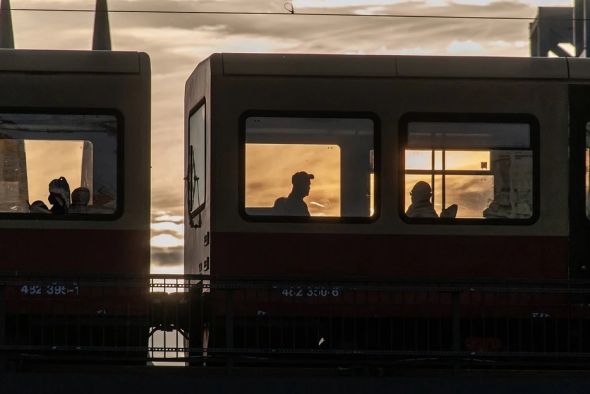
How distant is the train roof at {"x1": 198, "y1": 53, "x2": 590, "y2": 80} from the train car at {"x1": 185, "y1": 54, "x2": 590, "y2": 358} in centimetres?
2

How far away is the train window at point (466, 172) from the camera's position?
19.2 meters

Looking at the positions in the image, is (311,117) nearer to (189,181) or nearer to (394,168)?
(394,168)

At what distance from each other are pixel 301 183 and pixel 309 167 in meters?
0.20

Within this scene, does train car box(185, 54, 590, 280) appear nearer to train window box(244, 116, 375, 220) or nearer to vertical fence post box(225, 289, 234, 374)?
train window box(244, 116, 375, 220)

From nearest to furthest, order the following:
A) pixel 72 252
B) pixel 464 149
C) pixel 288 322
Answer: pixel 288 322 < pixel 72 252 < pixel 464 149

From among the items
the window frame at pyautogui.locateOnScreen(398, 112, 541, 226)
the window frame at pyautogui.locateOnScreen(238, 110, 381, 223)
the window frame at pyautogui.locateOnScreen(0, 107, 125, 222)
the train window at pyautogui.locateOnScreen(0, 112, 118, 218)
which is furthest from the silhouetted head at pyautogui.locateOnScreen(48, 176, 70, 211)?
the window frame at pyautogui.locateOnScreen(398, 112, 541, 226)

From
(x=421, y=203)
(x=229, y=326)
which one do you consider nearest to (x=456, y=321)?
(x=229, y=326)

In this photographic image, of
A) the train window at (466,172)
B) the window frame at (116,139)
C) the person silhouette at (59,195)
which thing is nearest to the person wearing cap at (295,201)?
the train window at (466,172)

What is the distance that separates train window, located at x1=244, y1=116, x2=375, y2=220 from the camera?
19062mm

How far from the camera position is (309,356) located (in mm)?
17203

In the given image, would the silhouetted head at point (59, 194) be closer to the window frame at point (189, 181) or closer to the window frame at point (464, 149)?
the window frame at point (189, 181)

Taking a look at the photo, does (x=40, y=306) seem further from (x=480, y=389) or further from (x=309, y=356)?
(x=480, y=389)

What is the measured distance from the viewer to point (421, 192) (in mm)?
19172

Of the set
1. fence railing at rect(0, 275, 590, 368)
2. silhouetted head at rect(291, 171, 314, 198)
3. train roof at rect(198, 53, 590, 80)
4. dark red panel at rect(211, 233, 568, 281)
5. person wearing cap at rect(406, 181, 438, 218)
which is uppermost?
train roof at rect(198, 53, 590, 80)
